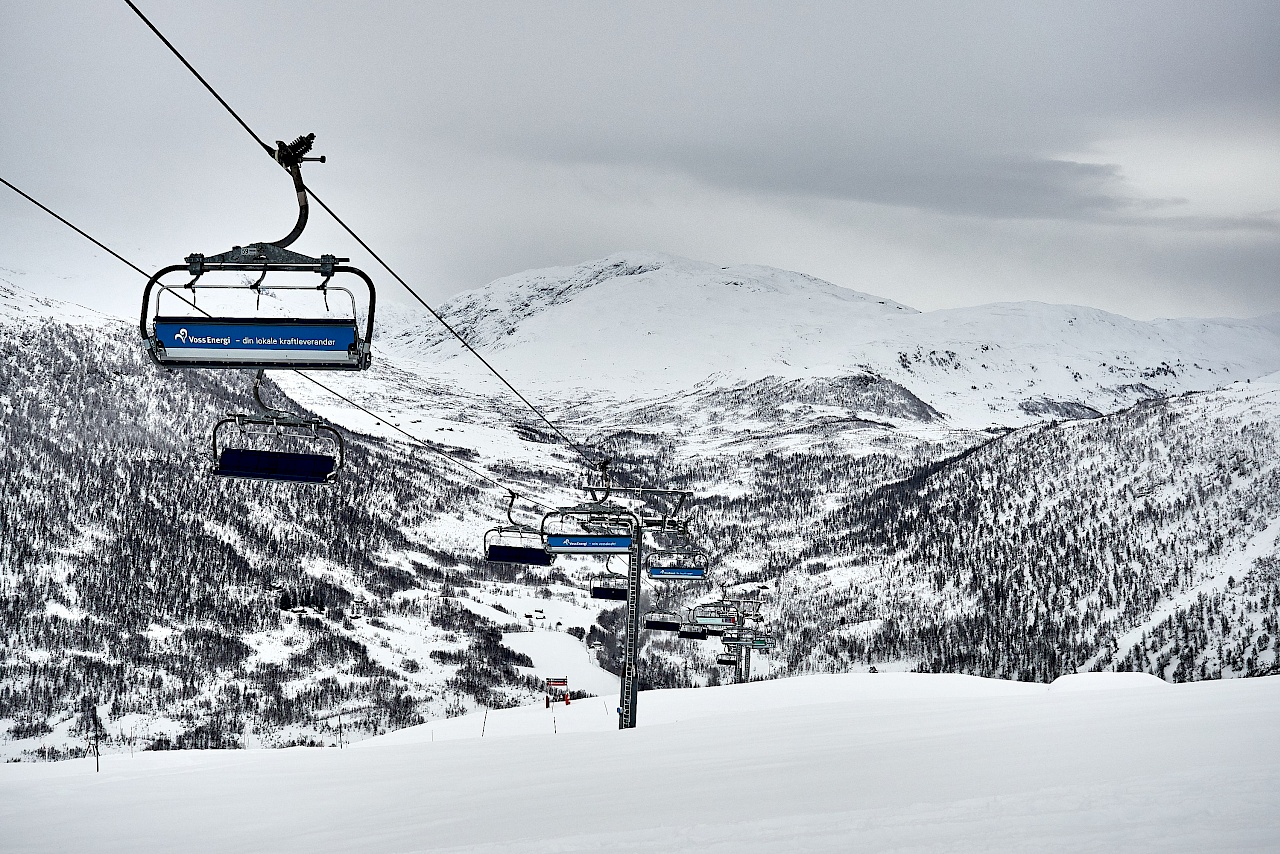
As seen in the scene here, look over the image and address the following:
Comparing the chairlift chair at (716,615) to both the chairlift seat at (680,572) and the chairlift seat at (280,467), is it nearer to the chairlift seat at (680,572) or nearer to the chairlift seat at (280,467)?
the chairlift seat at (680,572)

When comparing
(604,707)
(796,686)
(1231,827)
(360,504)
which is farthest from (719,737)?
(360,504)

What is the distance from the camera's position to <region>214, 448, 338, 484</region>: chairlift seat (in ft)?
36.2

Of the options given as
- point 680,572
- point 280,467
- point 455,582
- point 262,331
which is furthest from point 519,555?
point 455,582

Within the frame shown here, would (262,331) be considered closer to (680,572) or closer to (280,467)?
(280,467)

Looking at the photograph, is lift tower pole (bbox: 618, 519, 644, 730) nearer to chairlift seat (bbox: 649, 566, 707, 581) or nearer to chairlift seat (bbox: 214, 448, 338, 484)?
chairlift seat (bbox: 649, 566, 707, 581)

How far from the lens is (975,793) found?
8.30 m

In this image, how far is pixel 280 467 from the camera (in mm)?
11148

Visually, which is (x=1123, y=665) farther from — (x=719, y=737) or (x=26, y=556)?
(x=26, y=556)

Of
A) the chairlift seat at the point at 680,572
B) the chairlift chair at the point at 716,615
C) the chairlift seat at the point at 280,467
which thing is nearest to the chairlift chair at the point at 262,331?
the chairlift seat at the point at 280,467

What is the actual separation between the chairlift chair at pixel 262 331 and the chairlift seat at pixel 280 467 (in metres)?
2.55

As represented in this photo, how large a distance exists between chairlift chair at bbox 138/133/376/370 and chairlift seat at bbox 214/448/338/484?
255 centimetres

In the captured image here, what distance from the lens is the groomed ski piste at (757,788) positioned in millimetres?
7277

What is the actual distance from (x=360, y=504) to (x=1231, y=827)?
19708 cm

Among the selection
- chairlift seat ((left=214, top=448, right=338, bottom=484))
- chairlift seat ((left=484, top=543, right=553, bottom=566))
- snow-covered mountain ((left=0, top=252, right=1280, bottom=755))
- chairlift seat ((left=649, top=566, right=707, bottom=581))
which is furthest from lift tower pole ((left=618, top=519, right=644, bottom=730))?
snow-covered mountain ((left=0, top=252, right=1280, bottom=755))
